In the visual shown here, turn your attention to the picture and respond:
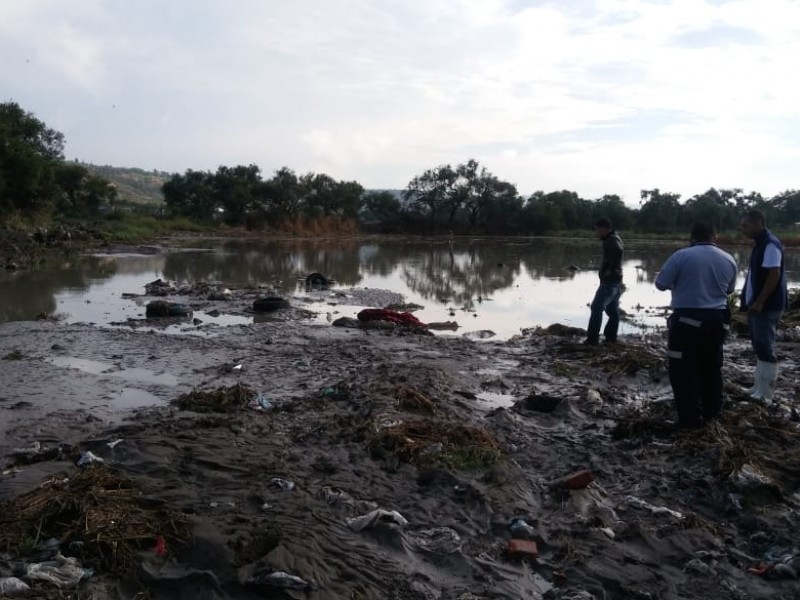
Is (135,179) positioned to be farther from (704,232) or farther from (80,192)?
(704,232)

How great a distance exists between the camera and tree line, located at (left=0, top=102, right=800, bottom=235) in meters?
50.8

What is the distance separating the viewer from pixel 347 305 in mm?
15102

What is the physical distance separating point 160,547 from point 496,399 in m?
4.55

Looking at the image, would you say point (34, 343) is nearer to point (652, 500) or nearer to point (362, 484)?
point (362, 484)

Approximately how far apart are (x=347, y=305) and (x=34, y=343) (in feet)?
23.3

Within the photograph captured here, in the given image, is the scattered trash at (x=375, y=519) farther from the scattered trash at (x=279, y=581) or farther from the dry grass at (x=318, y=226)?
the dry grass at (x=318, y=226)

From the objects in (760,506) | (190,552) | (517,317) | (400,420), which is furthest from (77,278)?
(760,506)

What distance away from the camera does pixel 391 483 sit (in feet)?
15.5

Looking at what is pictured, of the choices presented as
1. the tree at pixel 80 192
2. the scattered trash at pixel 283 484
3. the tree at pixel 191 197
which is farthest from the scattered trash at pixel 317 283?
the tree at pixel 191 197

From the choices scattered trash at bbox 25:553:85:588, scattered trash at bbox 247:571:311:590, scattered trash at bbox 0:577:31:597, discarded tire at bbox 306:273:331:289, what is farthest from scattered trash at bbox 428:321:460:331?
scattered trash at bbox 0:577:31:597

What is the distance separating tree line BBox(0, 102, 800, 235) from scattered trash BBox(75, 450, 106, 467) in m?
44.7

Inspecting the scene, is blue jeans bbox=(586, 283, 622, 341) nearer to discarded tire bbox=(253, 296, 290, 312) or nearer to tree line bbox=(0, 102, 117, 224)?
discarded tire bbox=(253, 296, 290, 312)

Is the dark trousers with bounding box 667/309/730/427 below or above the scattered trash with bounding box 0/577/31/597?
above

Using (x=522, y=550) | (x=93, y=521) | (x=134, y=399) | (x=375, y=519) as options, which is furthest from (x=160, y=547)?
(x=134, y=399)
